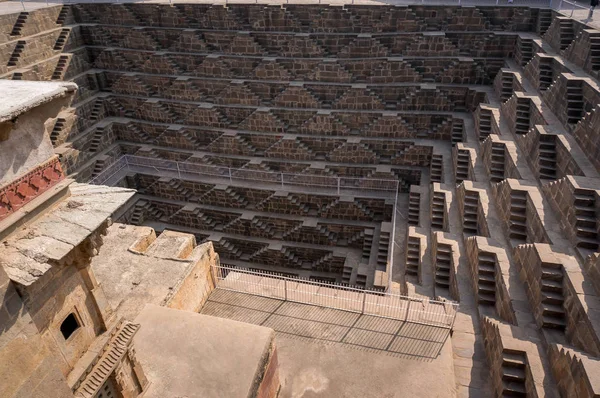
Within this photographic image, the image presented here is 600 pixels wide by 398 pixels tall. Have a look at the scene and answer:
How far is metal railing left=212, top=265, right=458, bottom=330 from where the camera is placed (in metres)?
8.77

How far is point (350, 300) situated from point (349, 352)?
1409 mm

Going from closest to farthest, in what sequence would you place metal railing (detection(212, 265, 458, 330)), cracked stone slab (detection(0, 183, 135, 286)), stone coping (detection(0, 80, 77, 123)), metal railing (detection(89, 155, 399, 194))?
1. stone coping (detection(0, 80, 77, 123))
2. cracked stone slab (detection(0, 183, 135, 286))
3. metal railing (detection(212, 265, 458, 330))
4. metal railing (detection(89, 155, 399, 194))

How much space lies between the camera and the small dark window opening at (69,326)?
510 cm

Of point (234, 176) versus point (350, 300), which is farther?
point (234, 176)

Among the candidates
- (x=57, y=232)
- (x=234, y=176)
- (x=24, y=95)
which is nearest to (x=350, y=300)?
(x=57, y=232)

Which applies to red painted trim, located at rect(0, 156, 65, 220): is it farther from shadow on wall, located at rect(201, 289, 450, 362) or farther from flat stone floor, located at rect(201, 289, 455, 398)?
shadow on wall, located at rect(201, 289, 450, 362)

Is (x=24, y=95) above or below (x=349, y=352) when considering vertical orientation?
above

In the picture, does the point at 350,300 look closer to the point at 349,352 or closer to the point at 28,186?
the point at 349,352

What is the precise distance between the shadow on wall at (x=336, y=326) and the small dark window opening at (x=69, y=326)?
14.0 ft

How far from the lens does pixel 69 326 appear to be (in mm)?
5199

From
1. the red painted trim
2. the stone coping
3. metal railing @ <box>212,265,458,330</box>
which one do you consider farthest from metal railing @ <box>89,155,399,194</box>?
the stone coping

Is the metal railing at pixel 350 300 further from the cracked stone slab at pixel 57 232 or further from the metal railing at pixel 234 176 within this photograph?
the metal railing at pixel 234 176

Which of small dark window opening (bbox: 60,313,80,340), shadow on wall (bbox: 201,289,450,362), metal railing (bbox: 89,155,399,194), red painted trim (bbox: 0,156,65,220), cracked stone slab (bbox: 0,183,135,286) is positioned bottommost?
metal railing (bbox: 89,155,399,194)

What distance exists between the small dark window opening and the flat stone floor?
3980 millimetres
